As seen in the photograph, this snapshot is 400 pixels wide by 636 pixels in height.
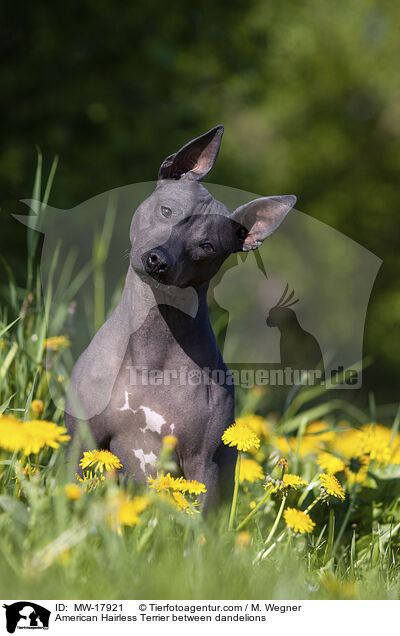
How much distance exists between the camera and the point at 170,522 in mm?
1895

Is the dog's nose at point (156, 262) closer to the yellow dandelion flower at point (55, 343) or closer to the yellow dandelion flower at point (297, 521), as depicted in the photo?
the yellow dandelion flower at point (297, 521)

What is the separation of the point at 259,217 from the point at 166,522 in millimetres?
1114

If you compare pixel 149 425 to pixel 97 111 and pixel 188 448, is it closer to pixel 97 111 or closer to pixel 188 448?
pixel 188 448

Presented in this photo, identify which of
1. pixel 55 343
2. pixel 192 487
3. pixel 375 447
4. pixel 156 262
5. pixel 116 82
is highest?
pixel 116 82

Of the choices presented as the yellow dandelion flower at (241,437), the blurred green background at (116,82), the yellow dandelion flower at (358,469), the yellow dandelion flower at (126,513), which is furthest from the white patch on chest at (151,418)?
the blurred green background at (116,82)

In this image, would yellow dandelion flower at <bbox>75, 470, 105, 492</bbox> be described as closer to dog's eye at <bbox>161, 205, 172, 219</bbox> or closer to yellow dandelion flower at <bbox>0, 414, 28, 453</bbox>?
yellow dandelion flower at <bbox>0, 414, 28, 453</bbox>

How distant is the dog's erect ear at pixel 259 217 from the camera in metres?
2.16

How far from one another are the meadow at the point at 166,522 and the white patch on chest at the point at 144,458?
0.06 m

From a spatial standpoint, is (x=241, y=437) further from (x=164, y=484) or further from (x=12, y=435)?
(x=12, y=435)

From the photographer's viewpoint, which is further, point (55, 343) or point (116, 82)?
point (116, 82)

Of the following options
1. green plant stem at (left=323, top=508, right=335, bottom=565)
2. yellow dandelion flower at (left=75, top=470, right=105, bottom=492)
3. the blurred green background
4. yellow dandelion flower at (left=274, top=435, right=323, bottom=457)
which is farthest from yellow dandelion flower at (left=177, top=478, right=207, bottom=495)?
the blurred green background
